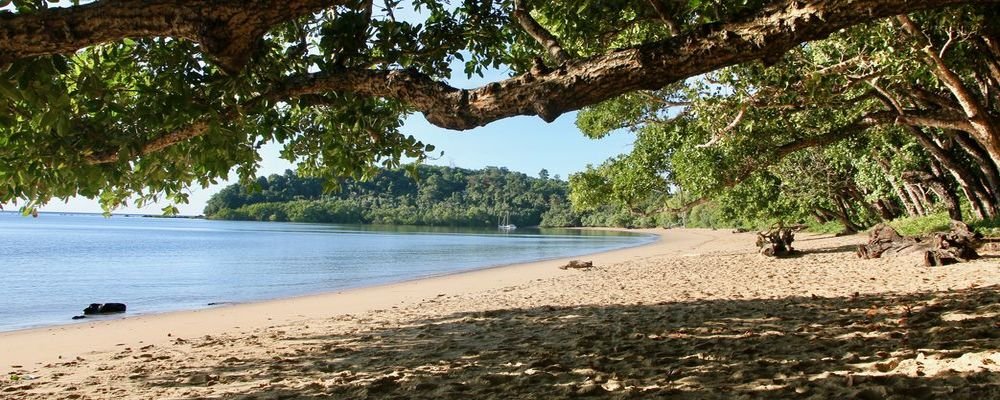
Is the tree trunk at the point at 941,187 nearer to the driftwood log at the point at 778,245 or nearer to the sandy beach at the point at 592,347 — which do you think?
the driftwood log at the point at 778,245

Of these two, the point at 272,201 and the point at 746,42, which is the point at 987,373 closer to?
the point at 746,42

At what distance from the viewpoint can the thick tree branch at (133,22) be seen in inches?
116

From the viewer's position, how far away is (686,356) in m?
4.51

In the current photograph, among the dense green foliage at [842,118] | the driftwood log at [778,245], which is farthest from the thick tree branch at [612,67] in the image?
the driftwood log at [778,245]

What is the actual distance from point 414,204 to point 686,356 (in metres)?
120

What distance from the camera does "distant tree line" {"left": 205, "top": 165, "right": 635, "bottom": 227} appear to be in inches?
4648

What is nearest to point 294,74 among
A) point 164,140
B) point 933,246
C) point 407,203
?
point 164,140

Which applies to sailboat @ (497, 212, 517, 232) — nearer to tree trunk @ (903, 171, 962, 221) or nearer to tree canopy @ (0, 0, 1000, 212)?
tree trunk @ (903, 171, 962, 221)

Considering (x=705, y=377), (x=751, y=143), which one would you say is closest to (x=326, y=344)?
(x=705, y=377)

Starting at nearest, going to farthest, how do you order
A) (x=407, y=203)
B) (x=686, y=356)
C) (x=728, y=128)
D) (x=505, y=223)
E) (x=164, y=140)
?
(x=164, y=140)
(x=686, y=356)
(x=728, y=128)
(x=407, y=203)
(x=505, y=223)

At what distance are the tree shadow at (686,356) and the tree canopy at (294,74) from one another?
1648mm

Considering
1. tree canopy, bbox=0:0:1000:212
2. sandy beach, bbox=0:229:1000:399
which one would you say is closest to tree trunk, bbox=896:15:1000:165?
sandy beach, bbox=0:229:1000:399

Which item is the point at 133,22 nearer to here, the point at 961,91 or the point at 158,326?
the point at 158,326

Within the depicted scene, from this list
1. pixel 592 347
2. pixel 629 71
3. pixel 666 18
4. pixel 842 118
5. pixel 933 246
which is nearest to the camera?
pixel 629 71
